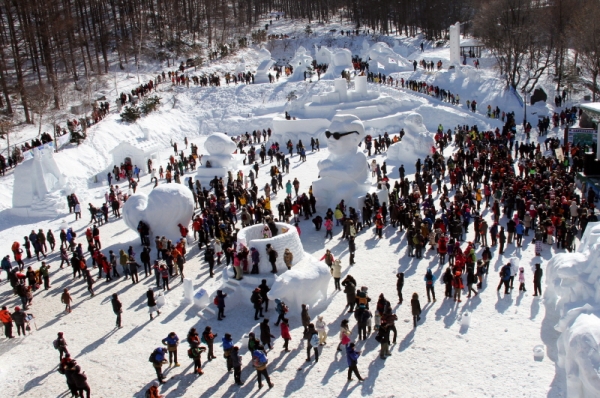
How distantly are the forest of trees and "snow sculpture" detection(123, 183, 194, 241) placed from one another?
1598cm

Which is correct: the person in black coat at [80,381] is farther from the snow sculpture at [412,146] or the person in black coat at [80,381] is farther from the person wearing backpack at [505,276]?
the snow sculpture at [412,146]

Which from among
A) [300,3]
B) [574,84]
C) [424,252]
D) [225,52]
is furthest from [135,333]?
[300,3]

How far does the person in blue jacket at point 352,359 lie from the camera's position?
9.37 metres

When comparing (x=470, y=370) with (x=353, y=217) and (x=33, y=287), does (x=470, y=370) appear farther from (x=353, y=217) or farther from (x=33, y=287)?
(x=33, y=287)

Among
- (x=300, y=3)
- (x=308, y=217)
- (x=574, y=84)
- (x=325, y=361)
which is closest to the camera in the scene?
(x=325, y=361)

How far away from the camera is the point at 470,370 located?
9.66 m

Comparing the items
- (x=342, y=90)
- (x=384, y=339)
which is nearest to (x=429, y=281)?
Result: (x=384, y=339)

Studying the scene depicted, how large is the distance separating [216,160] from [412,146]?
8.58m

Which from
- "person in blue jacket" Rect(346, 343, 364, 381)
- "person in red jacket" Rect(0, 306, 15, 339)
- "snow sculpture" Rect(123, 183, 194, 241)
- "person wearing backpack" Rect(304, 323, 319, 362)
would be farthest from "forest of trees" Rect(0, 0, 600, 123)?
"person in blue jacket" Rect(346, 343, 364, 381)

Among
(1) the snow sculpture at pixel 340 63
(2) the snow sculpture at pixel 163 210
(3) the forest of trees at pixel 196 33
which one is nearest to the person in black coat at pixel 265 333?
(2) the snow sculpture at pixel 163 210

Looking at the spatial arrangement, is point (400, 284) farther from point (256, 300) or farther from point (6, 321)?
point (6, 321)

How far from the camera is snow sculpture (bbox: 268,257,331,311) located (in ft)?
39.0

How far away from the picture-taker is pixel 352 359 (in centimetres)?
944

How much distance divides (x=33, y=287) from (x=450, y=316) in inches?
418
